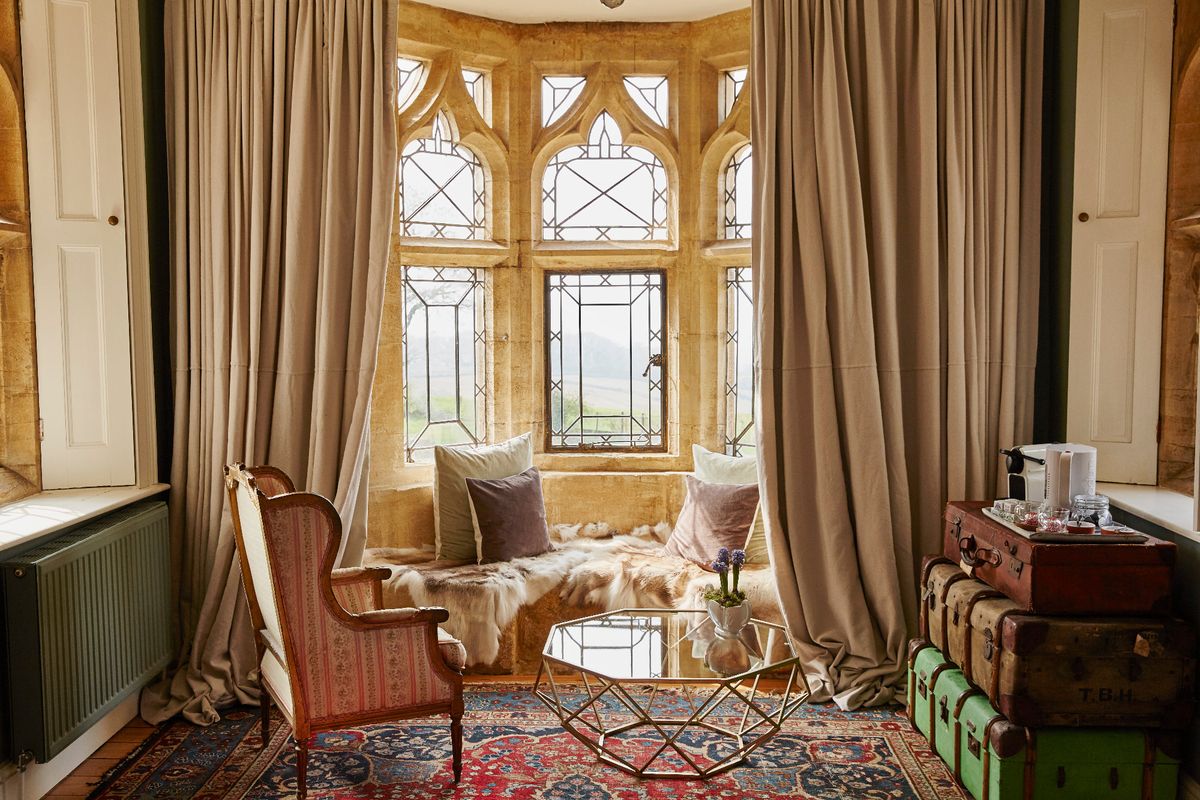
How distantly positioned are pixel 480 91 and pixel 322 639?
3.01 meters

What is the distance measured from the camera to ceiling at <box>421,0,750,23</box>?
4363mm

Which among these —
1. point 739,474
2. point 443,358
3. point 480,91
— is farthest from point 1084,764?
point 480,91

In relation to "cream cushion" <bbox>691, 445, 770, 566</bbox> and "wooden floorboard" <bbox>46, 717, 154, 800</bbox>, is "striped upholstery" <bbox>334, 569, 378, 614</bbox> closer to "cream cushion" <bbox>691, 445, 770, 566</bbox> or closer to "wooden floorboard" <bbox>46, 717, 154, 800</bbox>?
"wooden floorboard" <bbox>46, 717, 154, 800</bbox>

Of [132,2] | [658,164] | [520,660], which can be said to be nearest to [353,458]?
[520,660]

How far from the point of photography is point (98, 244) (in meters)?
3.38

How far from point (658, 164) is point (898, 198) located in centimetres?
151

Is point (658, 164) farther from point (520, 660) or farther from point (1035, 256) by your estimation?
point (520, 660)

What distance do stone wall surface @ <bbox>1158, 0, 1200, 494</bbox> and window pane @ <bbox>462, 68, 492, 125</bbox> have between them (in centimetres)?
294

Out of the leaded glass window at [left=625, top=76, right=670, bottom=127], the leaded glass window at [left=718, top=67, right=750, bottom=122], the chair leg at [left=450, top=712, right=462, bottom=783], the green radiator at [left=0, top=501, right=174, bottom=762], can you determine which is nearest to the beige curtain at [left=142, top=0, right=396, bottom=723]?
the green radiator at [left=0, top=501, right=174, bottom=762]

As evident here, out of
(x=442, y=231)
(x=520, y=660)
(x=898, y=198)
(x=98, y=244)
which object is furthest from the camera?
(x=442, y=231)

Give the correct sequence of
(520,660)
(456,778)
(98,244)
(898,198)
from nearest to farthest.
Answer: (456,778)
(98,244)
(898,198)
(520,660)

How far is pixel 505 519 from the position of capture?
421cm

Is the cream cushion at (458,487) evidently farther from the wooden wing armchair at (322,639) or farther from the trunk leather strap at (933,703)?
the trunk leather strap at (933,703)

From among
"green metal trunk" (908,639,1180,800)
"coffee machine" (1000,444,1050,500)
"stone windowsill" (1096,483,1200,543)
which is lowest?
"green metal trunk" (908,639,1180,800)
